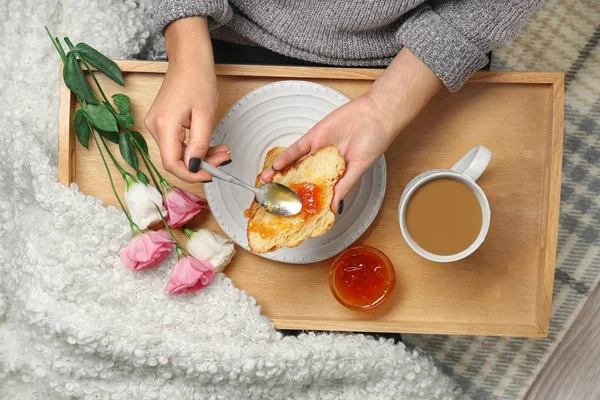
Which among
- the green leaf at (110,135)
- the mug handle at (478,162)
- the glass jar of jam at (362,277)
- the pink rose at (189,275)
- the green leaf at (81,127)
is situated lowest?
the glass jar of jam at (362,277)

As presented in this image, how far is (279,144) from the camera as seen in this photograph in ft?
2.83

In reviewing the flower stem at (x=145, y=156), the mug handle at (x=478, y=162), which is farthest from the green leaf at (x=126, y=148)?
the mug handle at (x=478, y=162)

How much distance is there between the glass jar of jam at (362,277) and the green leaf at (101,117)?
0.38 meters

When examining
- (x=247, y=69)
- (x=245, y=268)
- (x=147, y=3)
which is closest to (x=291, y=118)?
(x=247, y=69)

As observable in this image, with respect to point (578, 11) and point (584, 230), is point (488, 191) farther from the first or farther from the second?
point (578, 11)

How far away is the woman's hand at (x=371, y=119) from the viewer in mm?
785

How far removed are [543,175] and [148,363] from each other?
653mm

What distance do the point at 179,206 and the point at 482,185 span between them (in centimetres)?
45

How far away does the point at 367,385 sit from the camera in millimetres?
932

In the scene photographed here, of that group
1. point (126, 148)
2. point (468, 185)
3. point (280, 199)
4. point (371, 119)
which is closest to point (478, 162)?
point (468, 185)

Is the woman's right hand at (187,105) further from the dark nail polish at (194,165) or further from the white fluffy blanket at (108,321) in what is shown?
the white fluffy blanket at (108,321)

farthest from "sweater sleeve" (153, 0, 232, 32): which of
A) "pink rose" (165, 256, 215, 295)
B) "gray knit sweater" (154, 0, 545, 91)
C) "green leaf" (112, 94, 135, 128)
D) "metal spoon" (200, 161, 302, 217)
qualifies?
"pink rose" (165, 256, 215, 295)

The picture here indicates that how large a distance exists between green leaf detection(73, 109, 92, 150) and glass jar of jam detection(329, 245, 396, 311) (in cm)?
41

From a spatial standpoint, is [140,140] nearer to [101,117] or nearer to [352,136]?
[101,117]
